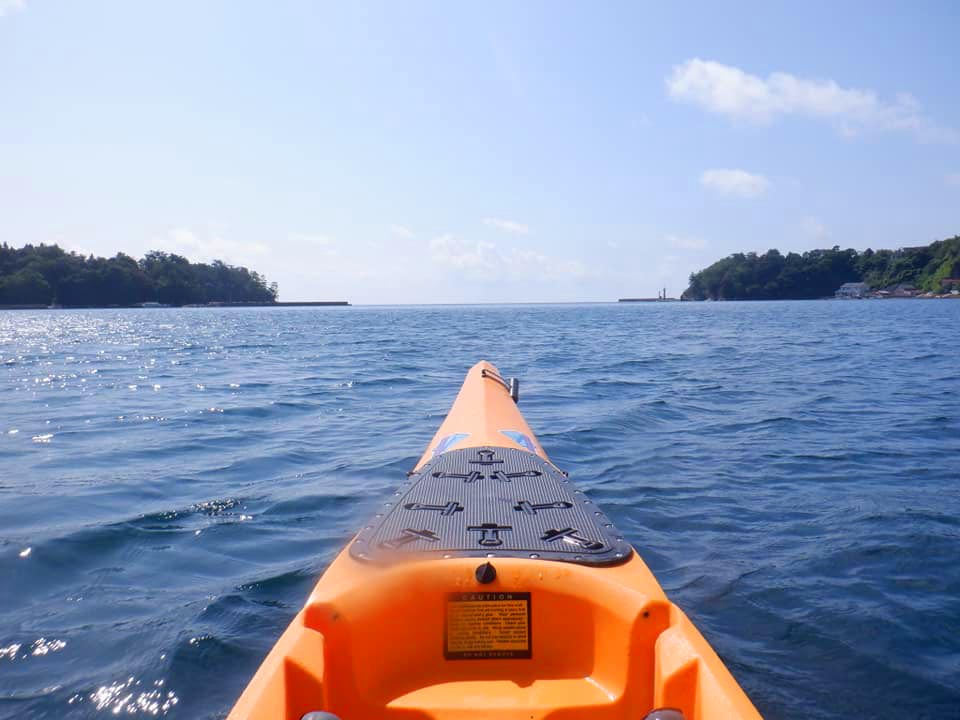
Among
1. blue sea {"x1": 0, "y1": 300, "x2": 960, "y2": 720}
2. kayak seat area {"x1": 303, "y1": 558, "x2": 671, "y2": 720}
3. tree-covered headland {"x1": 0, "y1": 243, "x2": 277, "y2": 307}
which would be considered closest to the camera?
kayak seat area {"x1": 303, "y1": 558, "x2": 671, "y2": 720}

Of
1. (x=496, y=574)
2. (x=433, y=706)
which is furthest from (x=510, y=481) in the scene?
(x=433, y=706)

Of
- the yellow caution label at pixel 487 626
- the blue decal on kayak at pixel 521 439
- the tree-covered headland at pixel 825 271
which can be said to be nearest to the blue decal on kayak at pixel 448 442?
the blue decal on kayak at pixel 521 439

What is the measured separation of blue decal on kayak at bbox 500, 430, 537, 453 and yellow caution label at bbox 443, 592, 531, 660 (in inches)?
72.4

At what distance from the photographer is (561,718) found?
1997mm

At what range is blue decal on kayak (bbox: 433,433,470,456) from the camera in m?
4.08

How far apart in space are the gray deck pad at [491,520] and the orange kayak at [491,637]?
0.03ft

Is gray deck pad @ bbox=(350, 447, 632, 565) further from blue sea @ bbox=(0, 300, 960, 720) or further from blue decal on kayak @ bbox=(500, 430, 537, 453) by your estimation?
blue sea @ bbox=(0, 300, 960, 720)

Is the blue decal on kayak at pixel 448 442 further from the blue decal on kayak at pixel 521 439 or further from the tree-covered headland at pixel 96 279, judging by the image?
the tree-covered headland at pixel 96 279

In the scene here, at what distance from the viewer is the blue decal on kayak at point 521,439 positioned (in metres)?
4.09

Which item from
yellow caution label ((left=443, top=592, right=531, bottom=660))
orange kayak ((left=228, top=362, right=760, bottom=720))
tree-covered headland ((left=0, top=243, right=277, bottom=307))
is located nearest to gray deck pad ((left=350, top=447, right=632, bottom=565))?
orange kayak ((left=228, top=362, right=760, bottom=720))

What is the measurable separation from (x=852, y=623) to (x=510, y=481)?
6.09 feet

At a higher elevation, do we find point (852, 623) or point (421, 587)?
point (421, 587)

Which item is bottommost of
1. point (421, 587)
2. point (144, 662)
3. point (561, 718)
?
point (144, 662)

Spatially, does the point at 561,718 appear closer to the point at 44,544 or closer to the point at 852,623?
the point at 852,623
